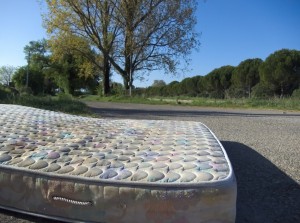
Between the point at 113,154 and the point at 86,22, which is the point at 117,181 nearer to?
the point at 113,154

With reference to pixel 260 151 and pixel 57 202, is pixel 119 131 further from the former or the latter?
pixel 260 151

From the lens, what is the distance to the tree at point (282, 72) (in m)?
32.8

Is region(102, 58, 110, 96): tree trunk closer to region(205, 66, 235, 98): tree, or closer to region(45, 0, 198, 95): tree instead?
region(45, 0, 198, 95): tree

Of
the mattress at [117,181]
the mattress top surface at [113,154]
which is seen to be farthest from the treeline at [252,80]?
the mattress at [117,181]

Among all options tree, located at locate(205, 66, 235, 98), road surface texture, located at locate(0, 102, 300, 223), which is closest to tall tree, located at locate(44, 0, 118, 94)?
road surface texture, located at locate(0, 102, 300, 223)

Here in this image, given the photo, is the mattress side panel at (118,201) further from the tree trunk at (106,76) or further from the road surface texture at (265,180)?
the tree trunk at (106,76)

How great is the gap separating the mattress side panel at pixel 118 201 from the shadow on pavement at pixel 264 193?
1.63ft

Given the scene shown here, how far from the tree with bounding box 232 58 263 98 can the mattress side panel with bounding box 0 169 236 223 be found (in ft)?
124

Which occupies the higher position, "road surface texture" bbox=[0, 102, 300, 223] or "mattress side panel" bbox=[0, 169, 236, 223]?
"mattress side panel" bbox=[0, 169, 236, 223]

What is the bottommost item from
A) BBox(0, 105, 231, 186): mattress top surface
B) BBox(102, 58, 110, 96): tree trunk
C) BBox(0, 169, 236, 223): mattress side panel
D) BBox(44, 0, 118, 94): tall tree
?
BBox(0, 169, 236, 223): mattress side panel

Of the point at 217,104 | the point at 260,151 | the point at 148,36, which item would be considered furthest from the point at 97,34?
the point at 260,151

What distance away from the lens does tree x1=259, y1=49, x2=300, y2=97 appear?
32.8 meters

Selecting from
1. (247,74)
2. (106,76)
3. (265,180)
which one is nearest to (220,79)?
(247,74)

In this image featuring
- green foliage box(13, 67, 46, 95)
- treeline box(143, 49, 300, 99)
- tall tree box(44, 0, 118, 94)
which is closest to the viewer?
tall tree box(44, 0, 118, 94)
